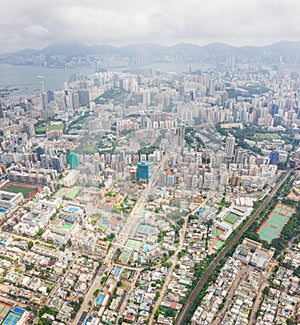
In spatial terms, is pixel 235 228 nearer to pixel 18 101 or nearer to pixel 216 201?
pixel 216 201

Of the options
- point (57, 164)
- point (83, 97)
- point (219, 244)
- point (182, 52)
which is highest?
point (182, 52)

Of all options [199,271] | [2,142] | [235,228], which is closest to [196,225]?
[235,228]

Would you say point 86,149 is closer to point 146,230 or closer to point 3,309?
point 146,230

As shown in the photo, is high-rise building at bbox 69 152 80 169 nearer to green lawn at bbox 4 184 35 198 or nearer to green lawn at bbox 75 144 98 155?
green lawn at bbox 75 144 98 155

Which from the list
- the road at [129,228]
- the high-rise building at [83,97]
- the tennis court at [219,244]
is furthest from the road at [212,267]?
the high-rise building at [83,97]

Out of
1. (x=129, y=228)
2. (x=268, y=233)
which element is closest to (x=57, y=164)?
(x=129, y=228)
